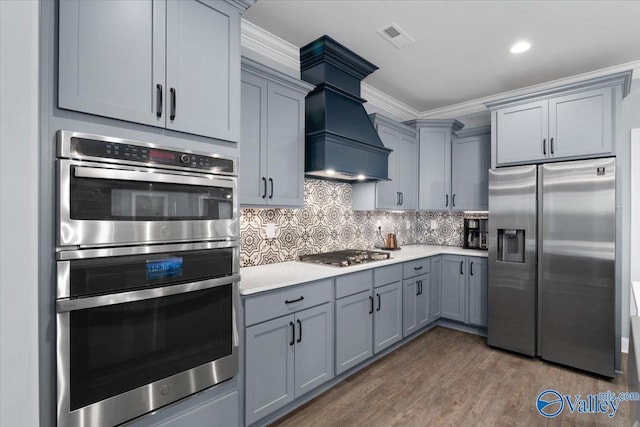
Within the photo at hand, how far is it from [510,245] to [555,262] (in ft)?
1.37

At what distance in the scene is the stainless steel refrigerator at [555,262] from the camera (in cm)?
272

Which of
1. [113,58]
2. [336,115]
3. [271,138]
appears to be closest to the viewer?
[113,58]

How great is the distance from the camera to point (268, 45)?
2656 millimetres

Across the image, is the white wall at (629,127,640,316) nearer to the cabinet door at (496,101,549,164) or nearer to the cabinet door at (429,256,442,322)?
the cabinet door at (496,101,549,164)

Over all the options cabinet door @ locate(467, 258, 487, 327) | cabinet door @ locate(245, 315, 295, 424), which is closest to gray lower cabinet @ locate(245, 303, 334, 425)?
cabinet door @ locate(245, 315, 295, 424)

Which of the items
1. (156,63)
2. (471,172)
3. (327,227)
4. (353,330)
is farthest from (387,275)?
(156,63)

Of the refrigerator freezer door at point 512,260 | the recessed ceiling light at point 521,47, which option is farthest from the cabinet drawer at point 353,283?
the recessed ceiling light at point 521,47

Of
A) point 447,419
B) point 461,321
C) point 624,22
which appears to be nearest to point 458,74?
point 624,22

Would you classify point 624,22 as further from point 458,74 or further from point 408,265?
point 408,265

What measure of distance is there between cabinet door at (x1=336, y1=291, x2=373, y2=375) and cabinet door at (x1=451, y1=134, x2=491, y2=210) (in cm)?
205

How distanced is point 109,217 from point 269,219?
1512 mm

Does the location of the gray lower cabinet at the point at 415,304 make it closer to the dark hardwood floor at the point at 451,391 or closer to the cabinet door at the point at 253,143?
the dark hardwood floor at the point at 451,391

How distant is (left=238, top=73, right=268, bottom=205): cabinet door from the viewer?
2.16 m

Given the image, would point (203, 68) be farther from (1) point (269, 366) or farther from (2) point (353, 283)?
(2) point (353, 283)
